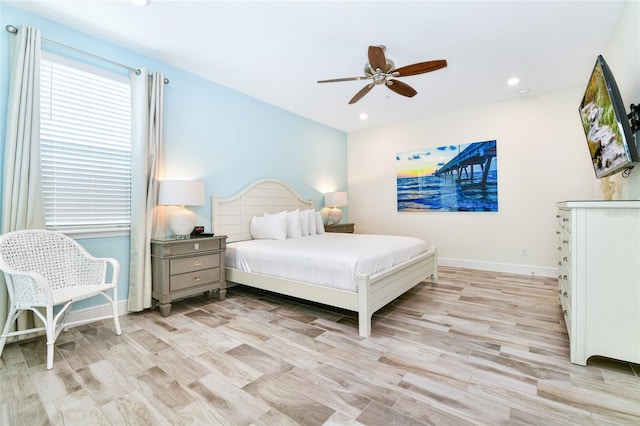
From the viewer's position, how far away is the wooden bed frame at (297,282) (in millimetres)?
2420

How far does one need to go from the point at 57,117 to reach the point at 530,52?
473cm

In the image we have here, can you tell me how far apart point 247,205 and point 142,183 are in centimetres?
147

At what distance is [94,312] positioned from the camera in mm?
2764

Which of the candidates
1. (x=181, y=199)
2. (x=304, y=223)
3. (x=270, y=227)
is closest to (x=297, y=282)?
(x=270, y=227)

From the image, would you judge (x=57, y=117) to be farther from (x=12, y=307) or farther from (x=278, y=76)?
(x=278, y=76)

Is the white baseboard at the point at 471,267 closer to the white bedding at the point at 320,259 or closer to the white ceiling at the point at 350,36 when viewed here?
the white bedding at the point at 320,259

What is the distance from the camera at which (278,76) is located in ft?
11.8

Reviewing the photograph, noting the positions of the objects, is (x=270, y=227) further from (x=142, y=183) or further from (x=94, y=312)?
(x=94, y=312)

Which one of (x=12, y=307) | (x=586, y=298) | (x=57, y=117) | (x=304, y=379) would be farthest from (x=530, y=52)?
(x=12, y=307)

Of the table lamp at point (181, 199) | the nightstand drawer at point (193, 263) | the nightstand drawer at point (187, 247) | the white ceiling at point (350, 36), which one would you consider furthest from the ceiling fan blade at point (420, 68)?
the nightstand drawer at point (193, 263)

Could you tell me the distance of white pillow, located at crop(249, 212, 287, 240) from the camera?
3891 mm

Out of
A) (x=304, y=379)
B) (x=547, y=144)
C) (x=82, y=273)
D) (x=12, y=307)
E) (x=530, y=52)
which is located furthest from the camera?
(x=547, y=144)

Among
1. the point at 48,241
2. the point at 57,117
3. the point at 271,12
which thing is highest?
the point at 271,12

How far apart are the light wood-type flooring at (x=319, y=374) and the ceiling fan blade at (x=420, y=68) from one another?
2.33 meters
